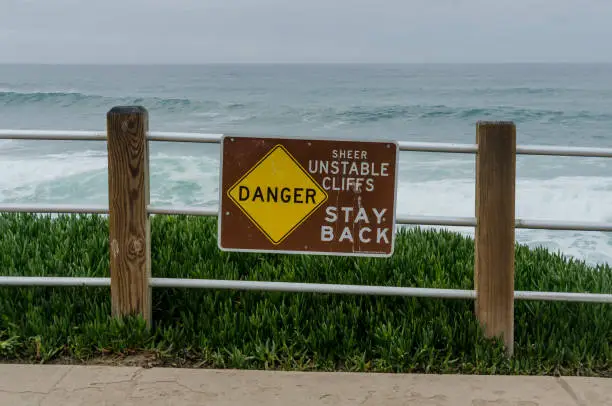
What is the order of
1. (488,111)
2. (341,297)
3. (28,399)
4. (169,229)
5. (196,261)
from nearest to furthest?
(28,399) < (341,297) < (196,261) < (169,229) < (488,111)

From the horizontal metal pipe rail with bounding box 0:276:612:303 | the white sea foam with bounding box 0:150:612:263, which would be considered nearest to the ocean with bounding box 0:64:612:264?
the white sea foam with bounding box 0:150:612:263

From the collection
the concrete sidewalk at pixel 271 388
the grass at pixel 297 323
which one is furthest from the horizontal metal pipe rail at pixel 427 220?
the concrete sidewalk at pixel 271 388

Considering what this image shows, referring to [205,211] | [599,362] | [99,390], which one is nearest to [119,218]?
[205,211]

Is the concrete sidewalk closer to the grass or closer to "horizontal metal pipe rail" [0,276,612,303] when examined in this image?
the grass

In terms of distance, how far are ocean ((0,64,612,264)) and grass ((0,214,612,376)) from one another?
926 millimetres

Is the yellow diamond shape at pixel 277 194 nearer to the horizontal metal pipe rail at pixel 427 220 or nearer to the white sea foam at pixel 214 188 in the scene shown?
the horizontal metal pipe rail at pixel 427 220

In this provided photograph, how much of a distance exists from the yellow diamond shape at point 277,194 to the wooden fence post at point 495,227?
77 cm

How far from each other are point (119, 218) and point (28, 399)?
3.08 feet

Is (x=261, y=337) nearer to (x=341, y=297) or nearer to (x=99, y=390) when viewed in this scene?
(x=341, y=297)

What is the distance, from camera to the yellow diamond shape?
3600 millimetres

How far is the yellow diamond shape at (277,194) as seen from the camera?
3600 mm

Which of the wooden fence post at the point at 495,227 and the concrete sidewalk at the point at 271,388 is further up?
the wooden fence post at the point at 495,227

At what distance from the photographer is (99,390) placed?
317cm

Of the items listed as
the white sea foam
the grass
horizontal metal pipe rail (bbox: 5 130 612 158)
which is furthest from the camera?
the white sea foam
